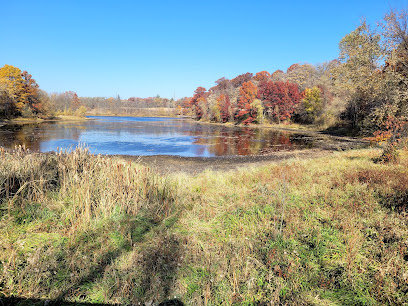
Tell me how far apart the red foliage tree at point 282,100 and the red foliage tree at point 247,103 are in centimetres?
420

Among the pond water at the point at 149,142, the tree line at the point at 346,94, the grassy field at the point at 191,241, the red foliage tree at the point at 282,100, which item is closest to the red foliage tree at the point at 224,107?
the tree line at the point at 346,94

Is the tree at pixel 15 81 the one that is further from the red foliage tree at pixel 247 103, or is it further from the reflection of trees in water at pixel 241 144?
the red foliage tree at pixel 247 103

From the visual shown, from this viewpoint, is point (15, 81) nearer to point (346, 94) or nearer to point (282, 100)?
point (282, 100)

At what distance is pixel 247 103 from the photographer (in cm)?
6325

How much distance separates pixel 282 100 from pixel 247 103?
29.6 feet

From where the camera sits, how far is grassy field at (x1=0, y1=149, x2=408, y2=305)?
125 inches

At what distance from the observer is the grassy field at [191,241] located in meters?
3.18

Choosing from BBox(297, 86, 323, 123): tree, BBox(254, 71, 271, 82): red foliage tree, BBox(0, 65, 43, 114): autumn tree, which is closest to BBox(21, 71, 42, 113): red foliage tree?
BBox(0, 65, 43, 114): autumn tree

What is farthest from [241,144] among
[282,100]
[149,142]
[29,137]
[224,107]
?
[224,107]

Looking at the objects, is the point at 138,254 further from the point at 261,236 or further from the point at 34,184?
the point at 34,184

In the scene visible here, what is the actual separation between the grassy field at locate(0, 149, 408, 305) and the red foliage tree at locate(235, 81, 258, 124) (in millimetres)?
56811

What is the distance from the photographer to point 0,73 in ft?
189

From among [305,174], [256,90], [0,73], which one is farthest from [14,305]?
[0,73]

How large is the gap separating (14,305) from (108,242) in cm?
149
